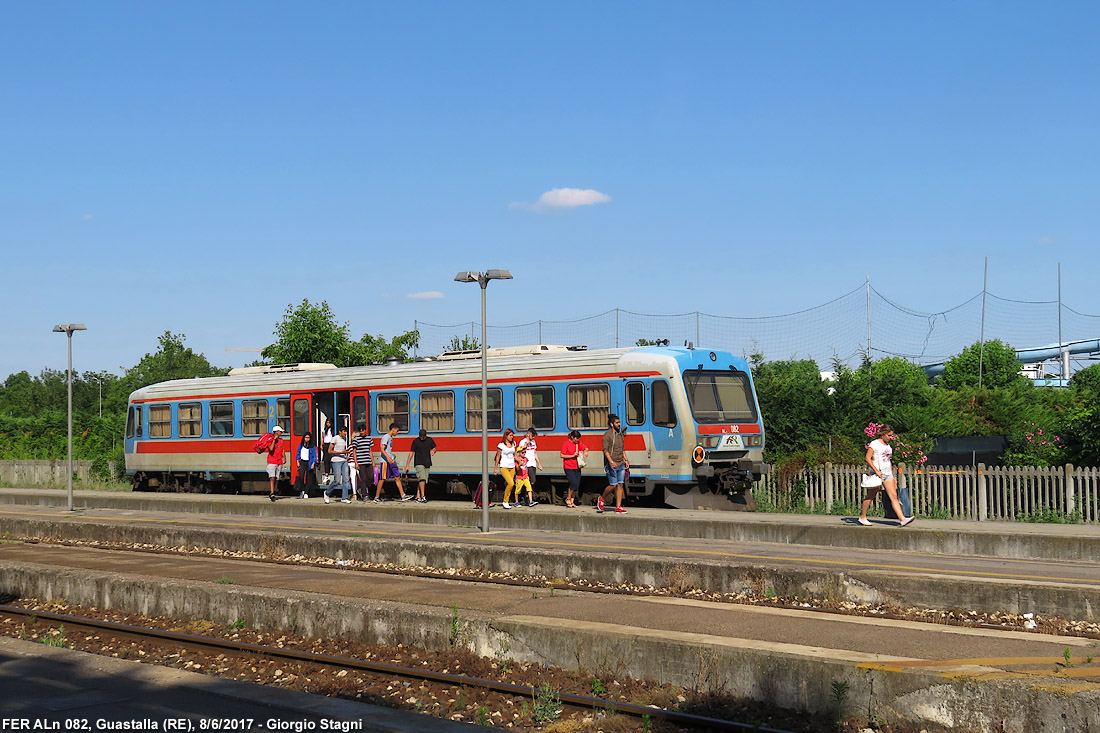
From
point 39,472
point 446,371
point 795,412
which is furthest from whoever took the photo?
point 39,472

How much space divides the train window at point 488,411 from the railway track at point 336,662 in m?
12.3

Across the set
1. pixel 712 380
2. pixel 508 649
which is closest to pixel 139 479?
pixel 712 380

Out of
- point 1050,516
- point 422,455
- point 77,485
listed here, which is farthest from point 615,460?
point 77,485

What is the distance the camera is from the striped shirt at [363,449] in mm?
26234

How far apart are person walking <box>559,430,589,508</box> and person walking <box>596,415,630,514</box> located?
809mm

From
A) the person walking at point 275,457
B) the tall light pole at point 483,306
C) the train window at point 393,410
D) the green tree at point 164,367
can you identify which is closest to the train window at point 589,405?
the tall light pole at point 483,306

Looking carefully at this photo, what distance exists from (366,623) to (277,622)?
52.5 inches

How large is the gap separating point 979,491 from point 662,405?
21.2ft

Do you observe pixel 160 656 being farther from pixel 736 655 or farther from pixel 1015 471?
pixel 1015 471

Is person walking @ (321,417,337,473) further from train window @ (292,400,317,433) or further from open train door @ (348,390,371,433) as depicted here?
open train door @ (348,390,371,433)

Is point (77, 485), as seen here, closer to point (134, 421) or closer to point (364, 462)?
point (134, 421)

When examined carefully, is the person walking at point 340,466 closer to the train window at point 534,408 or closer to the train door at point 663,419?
the train window at point 534,408

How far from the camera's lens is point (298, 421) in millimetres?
29453

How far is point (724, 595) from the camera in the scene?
43.6 feet
